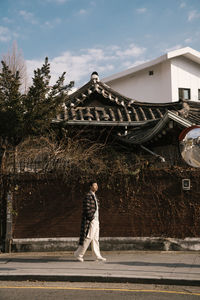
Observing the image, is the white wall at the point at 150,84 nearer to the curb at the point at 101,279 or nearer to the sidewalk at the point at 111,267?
the sidewalk at the point at 111,267

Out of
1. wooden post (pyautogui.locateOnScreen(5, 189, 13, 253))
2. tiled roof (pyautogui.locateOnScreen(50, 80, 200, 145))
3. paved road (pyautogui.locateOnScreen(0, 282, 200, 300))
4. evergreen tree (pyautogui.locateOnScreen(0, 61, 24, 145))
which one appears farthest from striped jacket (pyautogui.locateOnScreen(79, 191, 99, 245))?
tiled roof (pyautogui.locateOnScreen(50, 80, 200, 145))

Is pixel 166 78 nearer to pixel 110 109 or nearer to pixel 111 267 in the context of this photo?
pixel 110 109

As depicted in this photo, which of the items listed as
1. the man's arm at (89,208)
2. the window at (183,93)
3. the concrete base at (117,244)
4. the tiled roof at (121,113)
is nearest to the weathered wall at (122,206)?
the concrete base at (117,244)

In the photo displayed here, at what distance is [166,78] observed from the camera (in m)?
32.0

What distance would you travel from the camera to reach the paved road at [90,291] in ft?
21.1

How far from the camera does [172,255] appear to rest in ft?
32.4

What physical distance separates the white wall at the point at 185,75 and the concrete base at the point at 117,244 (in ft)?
74.0

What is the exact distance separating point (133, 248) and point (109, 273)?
9.28 feet

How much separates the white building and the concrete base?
2235cm

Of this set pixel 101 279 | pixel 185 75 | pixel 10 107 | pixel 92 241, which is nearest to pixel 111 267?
pixel 101 279

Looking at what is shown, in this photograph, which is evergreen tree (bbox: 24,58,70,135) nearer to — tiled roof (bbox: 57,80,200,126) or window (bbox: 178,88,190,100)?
tiled roof (bbox: 57,80,200,126)

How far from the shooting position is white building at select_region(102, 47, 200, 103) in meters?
31.7

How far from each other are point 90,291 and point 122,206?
13.4 feet

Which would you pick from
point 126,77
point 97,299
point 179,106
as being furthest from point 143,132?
point 126,77
